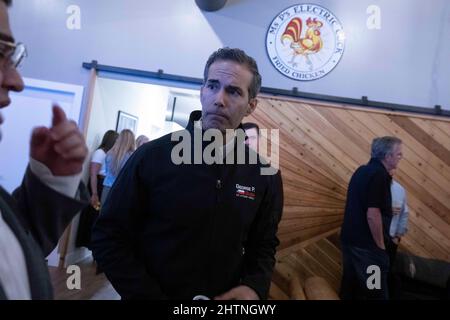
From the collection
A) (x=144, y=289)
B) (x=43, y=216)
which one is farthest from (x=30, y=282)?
(x=144, y=289)

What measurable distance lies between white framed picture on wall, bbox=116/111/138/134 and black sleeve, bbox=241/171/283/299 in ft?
10.9

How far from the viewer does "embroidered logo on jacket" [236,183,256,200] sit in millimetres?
933

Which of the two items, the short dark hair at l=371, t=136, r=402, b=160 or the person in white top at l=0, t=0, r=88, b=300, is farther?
the short dark hair at l=371, t=136, r=402, b=160

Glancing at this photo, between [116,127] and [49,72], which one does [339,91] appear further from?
[49,72]

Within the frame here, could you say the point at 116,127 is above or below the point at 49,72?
below

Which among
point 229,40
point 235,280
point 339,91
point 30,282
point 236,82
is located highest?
point 229,40

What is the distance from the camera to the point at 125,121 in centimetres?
430

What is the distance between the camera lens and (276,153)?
3.06m

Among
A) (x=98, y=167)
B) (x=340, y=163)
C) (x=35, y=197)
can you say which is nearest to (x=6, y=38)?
(x=35, y=197)

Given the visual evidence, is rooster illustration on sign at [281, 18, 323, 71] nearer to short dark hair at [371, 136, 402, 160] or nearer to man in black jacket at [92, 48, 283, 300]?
short dark hair at [371, 136, 402, 160]

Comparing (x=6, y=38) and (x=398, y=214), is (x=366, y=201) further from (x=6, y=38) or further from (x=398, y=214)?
(x=6, y=38)

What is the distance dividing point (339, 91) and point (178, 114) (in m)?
3.06

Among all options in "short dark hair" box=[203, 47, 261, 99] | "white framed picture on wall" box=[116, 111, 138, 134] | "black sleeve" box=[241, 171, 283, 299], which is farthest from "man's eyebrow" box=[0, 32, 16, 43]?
"white framed picture on wall" box=[116, 111, 138, 134]

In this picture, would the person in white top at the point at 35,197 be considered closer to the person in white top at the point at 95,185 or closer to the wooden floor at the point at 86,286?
Answer: the wooden floor at the point at 86,286
